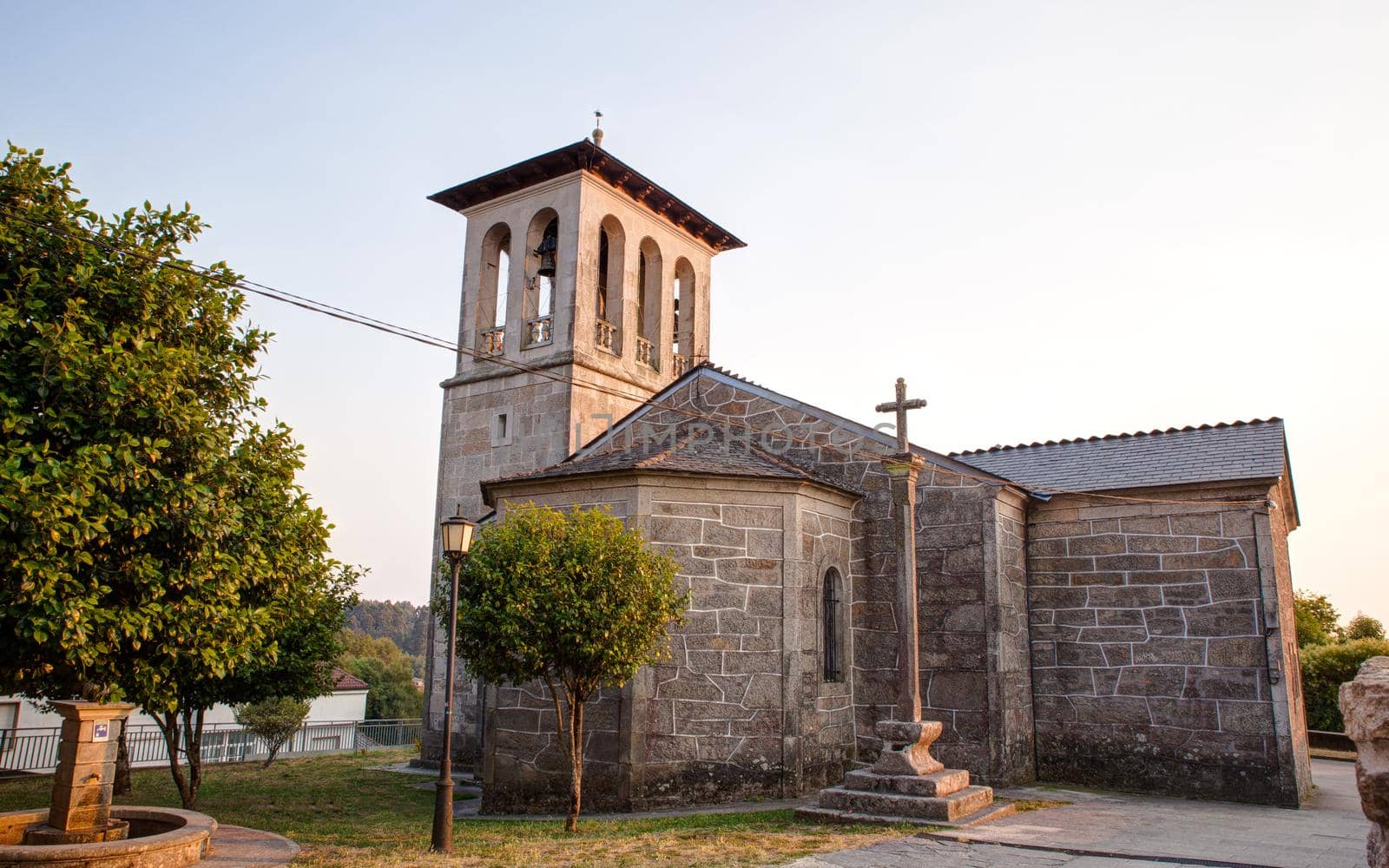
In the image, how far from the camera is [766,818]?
10602 mm

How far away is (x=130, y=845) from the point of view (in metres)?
7.55

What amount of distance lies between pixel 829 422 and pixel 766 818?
6526 millimetres

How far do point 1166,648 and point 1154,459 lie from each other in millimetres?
3145

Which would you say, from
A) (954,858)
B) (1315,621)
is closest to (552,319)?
(954,858)

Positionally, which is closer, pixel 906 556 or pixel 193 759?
pixel 906 556

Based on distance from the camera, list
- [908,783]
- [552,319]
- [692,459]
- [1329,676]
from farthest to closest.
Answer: [1329,676] < [552,319] < [692,459] < [908,783]

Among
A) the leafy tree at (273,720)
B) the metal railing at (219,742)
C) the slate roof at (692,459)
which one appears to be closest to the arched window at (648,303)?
the slate roof at (692,459)

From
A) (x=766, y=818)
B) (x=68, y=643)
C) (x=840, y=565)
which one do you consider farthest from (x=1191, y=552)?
(x=68, y=643)

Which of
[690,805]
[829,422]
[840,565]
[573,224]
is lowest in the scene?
[690,805]

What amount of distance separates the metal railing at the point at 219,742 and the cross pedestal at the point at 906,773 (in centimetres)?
1242

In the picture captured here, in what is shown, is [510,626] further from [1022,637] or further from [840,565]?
[1022,637]

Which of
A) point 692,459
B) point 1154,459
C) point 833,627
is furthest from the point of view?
point 1154,459

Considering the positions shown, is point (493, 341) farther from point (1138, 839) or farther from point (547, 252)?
point (1138, 839)

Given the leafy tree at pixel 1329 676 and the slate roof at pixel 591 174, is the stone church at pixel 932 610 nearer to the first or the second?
the slate roof at pixel 591 174
